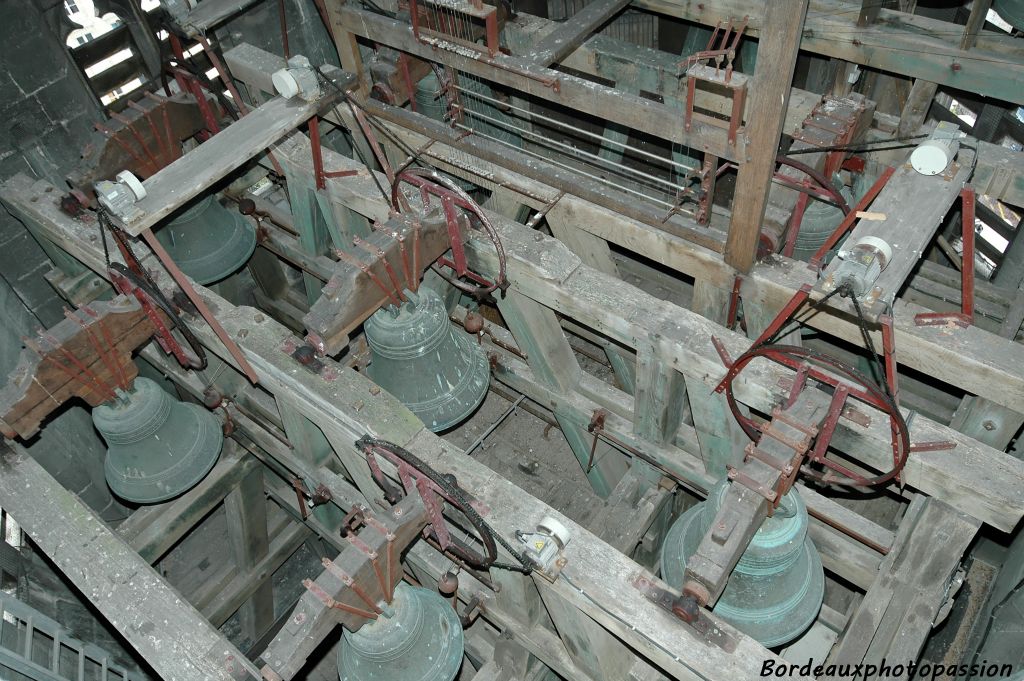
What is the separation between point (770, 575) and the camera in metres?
3.90

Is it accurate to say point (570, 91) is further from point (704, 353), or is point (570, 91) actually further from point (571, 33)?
point (704, 353)

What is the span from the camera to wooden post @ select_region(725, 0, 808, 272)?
12.1ft

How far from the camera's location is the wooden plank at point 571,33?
5.57 m

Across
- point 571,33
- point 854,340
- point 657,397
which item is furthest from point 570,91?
point 854,340

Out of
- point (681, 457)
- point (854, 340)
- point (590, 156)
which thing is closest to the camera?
point (854, 340)

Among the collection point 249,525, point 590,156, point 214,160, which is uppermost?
point 214,160

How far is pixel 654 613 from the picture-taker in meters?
3.76

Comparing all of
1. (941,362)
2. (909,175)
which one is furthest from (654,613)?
(909,175)

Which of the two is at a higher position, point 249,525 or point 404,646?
point 404,646

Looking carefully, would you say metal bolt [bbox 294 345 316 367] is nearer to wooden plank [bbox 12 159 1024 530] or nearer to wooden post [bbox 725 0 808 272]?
wooden plank [bbox 12 159 1024 530]

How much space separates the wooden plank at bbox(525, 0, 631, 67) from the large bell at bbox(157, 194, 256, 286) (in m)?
2.68

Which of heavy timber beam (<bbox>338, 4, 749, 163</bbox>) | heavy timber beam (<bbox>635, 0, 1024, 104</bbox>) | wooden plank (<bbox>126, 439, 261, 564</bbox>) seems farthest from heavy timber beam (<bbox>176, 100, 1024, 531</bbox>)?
wooden plank (<bbox>126, 439, 261, 564</bbox>)

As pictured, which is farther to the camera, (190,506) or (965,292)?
(190,506)

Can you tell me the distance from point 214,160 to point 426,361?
1.62 metres
